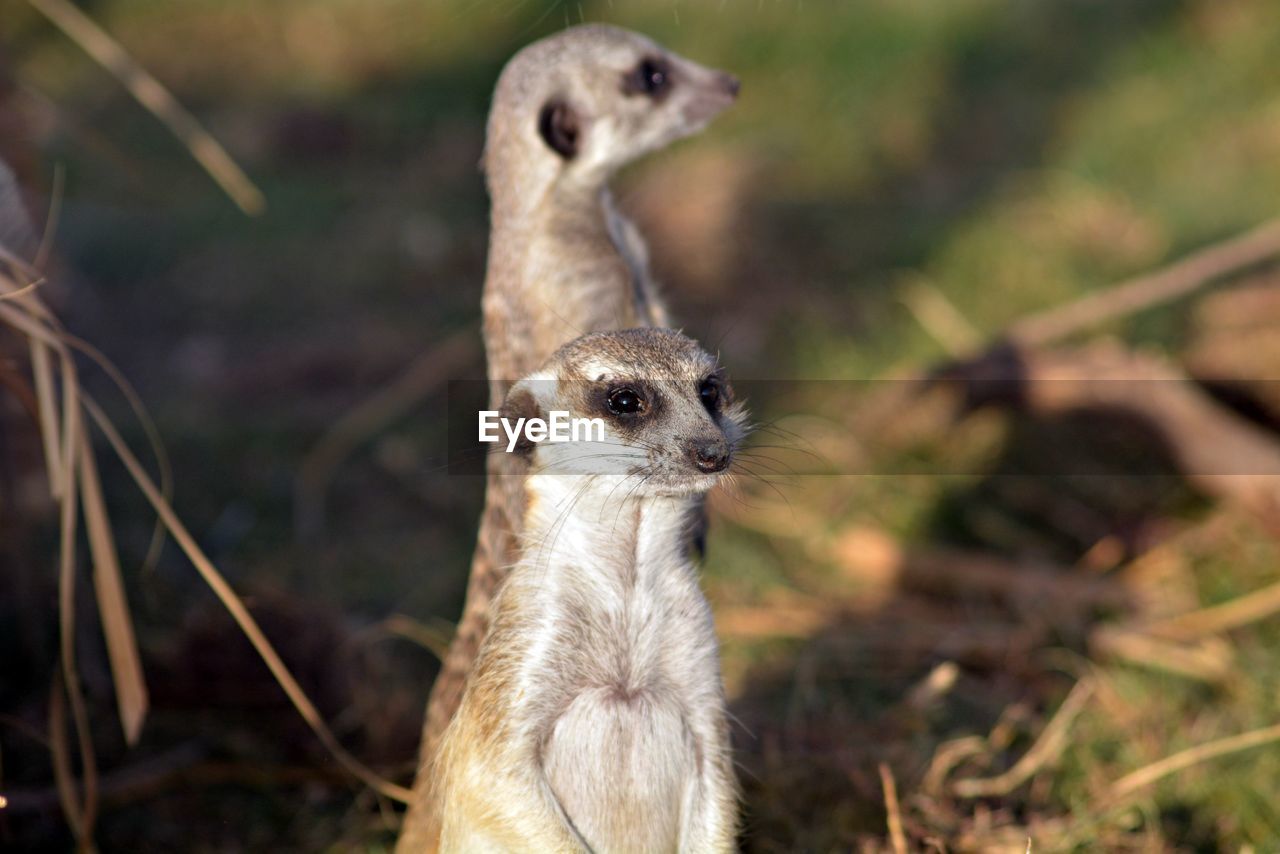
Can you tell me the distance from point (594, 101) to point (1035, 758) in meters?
1.80

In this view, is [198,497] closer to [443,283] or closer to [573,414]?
[443,283]

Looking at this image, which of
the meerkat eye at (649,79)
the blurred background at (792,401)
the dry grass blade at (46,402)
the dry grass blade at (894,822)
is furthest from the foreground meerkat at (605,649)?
the meerkat eye at (649,79)

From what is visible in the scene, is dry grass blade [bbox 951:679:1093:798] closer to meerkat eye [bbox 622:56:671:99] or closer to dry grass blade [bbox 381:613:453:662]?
dry grass blade [bbox 381:613:453:662]

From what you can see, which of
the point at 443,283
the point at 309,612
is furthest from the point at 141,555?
the point at 443,283

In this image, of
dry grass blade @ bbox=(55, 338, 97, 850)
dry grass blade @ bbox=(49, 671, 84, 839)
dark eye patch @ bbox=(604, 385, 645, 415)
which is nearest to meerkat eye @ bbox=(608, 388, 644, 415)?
dark eye patch @ bbox=(604, 385, 645, 415)

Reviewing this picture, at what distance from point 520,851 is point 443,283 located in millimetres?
4152

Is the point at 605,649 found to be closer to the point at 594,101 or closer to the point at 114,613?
the point at 114,613

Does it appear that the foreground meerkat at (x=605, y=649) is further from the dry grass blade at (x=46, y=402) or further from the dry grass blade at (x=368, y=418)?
the dry grass blade at (x=368, y=418)

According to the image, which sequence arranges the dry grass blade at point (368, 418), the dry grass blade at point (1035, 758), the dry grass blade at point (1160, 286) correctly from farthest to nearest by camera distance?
the dry grass blade at point (368, 418) < the dry grass blade at point (1160, 286) < the dry grass blade at point (1035, 758)

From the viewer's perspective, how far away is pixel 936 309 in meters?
5.29

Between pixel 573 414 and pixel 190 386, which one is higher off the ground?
pixel 190 386

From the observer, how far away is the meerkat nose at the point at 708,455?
190cm

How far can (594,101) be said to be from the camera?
2.93 meters

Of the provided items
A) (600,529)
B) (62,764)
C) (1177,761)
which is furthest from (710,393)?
(62,764)
